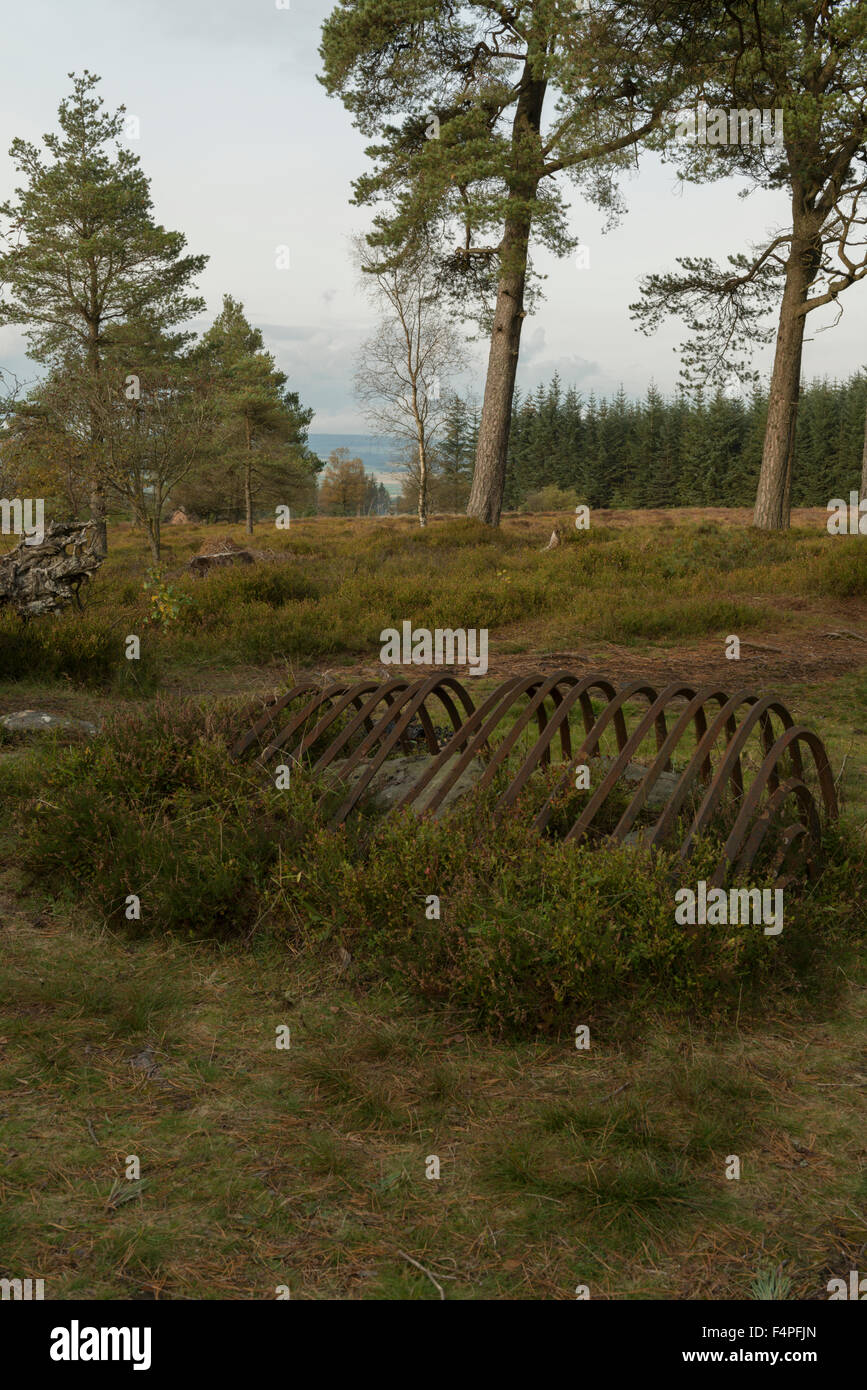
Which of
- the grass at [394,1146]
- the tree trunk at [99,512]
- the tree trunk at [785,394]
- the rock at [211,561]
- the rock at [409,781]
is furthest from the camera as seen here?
the tree trunk at [99,512]

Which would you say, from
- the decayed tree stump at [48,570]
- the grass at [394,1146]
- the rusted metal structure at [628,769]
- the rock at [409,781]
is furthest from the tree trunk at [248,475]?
the grass at [394,1146]

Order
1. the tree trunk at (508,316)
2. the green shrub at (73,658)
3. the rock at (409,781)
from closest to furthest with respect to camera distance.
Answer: the rock at (409,781) < the green shrub at (73,658) < the tree trunk at (508,316)

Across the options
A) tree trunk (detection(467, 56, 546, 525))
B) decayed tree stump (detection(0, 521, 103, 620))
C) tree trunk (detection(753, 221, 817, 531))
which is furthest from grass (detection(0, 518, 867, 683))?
tree trunk (detection(467, 56, 546, 525))

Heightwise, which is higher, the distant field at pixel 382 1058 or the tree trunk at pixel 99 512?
the tree trunk at pixel 99 512

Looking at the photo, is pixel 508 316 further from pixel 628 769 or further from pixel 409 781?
pixel 409 781

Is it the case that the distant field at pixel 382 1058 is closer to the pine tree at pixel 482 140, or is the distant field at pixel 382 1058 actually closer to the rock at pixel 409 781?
the rock at pixel 409 781

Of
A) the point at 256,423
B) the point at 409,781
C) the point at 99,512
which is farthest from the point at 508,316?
the point at 256,423

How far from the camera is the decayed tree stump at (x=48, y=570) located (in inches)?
425

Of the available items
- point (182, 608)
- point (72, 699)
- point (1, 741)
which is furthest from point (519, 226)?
point (1, 741)

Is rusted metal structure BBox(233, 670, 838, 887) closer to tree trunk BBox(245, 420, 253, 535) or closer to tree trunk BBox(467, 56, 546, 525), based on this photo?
tree trunk BBox(467, 56, 546, 525)

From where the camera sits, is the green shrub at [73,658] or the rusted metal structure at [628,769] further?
the green shrub at [73,658]

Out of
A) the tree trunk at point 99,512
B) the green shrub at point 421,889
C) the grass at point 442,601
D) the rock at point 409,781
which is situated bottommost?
the green shrub at point 421,889

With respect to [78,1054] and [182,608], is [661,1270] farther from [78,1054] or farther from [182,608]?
[182,608]

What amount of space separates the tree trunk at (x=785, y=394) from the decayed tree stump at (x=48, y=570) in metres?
13.5
